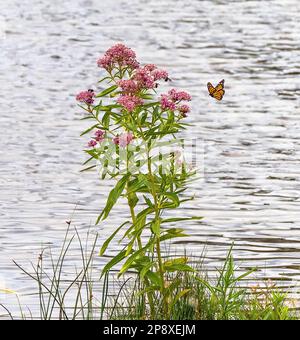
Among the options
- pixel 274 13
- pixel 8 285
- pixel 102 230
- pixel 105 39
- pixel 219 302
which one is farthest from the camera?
pixel 274 13

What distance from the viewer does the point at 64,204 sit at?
Answer: 1191 cm

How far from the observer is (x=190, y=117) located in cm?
1608

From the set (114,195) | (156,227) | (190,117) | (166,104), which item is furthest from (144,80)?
(190,117)

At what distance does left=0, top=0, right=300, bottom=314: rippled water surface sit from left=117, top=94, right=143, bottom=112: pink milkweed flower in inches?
89.2

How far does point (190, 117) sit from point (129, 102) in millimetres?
8769

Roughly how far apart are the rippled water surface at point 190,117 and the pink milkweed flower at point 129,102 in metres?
2.27

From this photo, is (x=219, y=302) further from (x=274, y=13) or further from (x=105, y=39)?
(x=274, y=13)

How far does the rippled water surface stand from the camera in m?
11.0

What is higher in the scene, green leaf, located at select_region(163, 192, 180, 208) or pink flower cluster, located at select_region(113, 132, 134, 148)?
pink flower cluster, located at select_region(113, 132, 134, 148)

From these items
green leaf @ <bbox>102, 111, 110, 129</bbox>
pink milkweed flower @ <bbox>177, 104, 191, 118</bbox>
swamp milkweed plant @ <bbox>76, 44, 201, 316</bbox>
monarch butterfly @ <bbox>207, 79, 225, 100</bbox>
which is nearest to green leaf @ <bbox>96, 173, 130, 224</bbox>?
swamp milkweed plant @ <bbox>76, 44, 201, 316</bbox>

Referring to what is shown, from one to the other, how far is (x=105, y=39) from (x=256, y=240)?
1175 cm

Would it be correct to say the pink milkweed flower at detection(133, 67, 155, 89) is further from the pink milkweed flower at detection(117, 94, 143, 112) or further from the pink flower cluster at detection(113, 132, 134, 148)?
the pink flower cluster at detection(113, 132, 134, 148)

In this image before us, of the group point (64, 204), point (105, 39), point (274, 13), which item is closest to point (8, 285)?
point (64, 204)

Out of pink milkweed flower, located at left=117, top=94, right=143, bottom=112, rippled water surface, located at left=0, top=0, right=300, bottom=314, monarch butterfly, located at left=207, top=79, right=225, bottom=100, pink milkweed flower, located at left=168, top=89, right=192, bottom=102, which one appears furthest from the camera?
rippled water surface, located at left=0, top=0, right=300, bottom=314
